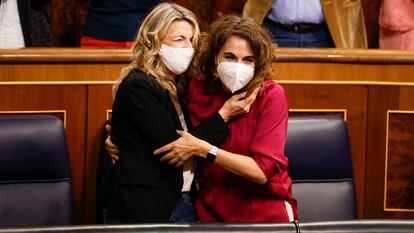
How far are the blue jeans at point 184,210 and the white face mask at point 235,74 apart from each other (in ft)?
0.79

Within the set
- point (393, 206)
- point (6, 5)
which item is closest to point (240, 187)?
point (393, 206)

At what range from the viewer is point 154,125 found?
5.16 ft

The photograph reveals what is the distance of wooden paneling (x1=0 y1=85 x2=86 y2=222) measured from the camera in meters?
1.99

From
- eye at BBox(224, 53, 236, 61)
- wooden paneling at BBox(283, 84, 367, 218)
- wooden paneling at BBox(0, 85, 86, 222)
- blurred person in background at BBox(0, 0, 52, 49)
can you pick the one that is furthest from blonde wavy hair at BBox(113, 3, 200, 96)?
blurred person in background at BBox(0, 0, 52, 49)

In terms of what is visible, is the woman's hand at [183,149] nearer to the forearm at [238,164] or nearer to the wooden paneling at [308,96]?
the forearm at [238,164]

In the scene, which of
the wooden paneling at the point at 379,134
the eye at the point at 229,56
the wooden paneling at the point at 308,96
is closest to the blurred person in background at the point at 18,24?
the wooden paneling at the point at 308,96

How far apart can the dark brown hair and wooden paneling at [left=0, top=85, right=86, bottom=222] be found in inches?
17.5

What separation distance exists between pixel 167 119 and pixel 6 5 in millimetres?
951

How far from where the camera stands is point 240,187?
1643 millimetres

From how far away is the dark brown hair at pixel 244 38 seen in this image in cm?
164

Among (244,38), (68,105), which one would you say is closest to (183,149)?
(244,38)

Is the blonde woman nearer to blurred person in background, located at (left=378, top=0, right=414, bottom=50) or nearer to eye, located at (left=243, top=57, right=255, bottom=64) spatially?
eye, located at (left=243, top=57, right=255, bottom=64)

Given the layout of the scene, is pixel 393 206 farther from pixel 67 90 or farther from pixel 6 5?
pixel 6 5

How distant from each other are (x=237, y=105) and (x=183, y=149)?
141mm
